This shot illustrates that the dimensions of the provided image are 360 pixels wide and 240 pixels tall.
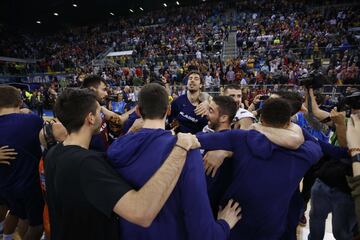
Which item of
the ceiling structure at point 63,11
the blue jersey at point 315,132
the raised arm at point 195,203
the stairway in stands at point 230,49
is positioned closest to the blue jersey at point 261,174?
the raised arm at point 195,203

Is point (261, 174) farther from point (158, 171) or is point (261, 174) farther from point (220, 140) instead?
point (158, 171)

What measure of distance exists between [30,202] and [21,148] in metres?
0.56

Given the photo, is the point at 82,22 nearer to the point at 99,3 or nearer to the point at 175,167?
the point at 99,3

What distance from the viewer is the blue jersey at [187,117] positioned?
13.5ft

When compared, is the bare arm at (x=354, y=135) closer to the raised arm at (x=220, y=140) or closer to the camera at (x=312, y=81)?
the raised arm at (x=220, y=140)

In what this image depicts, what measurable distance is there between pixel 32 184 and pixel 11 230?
80 centimetres

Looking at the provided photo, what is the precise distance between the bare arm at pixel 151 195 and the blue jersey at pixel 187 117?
8.70 ft

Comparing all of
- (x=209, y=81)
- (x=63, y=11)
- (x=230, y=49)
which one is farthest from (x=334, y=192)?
(x=63, y=11)

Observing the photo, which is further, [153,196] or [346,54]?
[346,54]

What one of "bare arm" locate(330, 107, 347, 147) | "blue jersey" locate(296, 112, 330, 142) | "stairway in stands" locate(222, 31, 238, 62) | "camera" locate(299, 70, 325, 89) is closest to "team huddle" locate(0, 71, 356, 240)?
"bare arm" locate(330, 107, 347, 147)

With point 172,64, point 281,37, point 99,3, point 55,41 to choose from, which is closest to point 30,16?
point 55,41

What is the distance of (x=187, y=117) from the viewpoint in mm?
4180

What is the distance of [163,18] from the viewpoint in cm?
3033

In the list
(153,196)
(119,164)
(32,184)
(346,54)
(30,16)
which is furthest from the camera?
(30,16)
